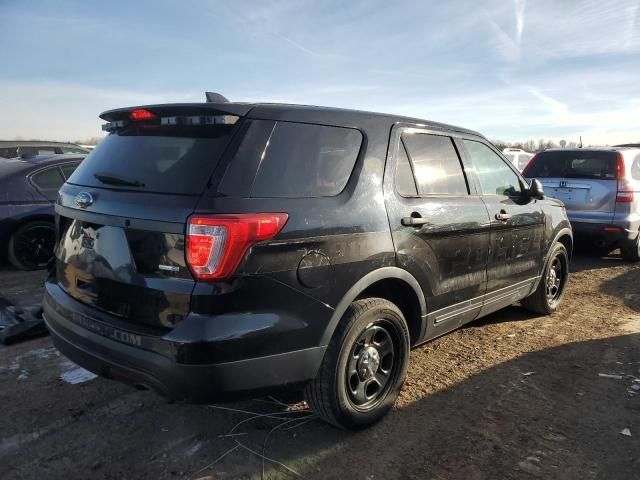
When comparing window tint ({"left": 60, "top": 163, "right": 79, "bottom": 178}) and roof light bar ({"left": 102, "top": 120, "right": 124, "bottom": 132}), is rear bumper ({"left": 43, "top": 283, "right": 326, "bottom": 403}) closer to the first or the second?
roof light bar ({"left": 102, "top": 120, "right": 124, "bottom": 132})

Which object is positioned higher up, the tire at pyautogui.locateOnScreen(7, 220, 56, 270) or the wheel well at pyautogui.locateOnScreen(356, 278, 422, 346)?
Answer: the wheel well at pyautogui.locateOnScreen(356, 278, 422, 346)

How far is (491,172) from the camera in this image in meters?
4.30

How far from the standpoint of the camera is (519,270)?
177 inches

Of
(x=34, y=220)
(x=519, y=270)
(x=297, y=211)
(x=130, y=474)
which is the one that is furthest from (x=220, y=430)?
(x=34, y=220)

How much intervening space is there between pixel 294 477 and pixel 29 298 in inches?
163

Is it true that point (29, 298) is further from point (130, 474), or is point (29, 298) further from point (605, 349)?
point (605, 349)

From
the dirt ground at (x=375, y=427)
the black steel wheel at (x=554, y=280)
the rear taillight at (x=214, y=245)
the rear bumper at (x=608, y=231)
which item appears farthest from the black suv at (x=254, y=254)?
the rear bumper at (x=608, y=231)

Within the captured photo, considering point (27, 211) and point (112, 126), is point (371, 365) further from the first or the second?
point (27, 211)

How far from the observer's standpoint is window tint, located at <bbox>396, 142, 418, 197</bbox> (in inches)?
126

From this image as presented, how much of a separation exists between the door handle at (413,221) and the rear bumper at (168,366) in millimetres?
968

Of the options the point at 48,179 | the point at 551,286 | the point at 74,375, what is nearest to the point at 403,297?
the point at 74,375

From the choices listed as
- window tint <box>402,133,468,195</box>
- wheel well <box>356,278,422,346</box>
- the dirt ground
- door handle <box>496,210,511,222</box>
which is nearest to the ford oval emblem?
the dirt ground

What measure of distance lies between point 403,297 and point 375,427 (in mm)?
829

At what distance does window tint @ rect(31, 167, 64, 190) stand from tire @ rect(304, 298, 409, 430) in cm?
566
